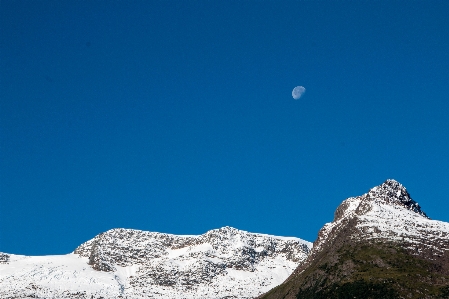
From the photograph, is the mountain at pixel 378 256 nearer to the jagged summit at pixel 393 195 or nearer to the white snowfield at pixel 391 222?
Answer: the white snowfield at pixel 391 222

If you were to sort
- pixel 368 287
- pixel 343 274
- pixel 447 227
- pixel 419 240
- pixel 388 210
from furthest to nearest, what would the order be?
pixel 388 210
pixel 447 227
pixel 419 240
pixel 343 274
pixel 368 287

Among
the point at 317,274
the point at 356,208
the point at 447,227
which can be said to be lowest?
the point at 317,274

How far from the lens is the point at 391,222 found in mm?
145500

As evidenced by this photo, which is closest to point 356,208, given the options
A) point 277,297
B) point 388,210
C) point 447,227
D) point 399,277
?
point 388,210

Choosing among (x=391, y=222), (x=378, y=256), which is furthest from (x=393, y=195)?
(x=378, y=256)

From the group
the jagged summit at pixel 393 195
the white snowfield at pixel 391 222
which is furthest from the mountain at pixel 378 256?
the jagged summit at pixel 393 195

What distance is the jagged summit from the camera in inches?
6516

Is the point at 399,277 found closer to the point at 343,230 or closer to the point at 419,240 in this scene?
the point at 419,240

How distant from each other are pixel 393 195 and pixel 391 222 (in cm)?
2520

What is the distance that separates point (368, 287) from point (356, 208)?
52470 mm

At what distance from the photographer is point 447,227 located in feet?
475

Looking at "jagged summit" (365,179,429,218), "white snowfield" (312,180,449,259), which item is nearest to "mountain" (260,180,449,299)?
"white snowfield" (312,180,449,259)

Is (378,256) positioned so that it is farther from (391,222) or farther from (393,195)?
(393,195)

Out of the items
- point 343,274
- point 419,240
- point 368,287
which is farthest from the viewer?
point 419,240
